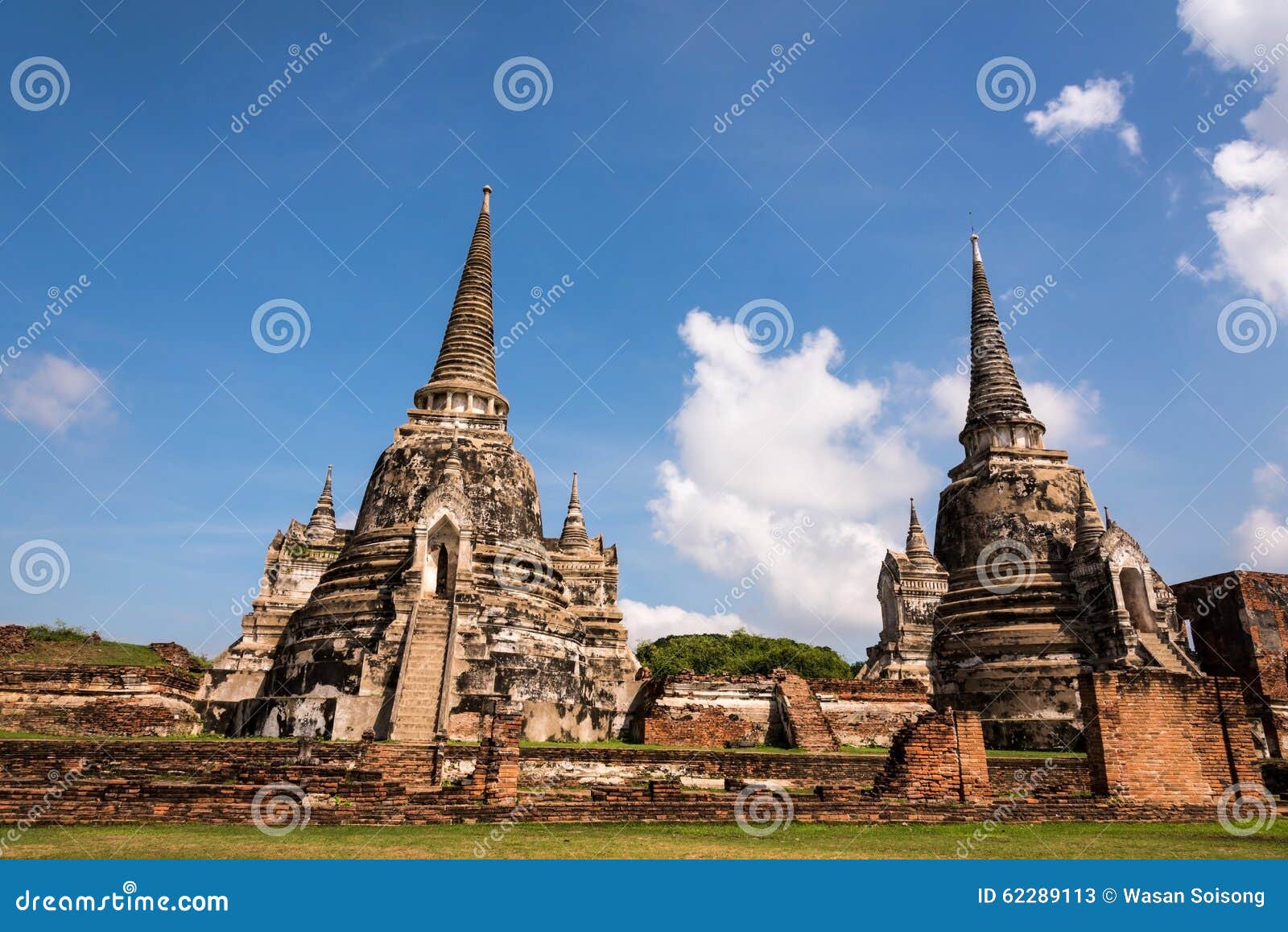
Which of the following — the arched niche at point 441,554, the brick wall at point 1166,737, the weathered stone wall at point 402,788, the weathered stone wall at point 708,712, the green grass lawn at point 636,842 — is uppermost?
the arched niche at point 441,554

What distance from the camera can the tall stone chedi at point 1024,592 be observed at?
23770mm

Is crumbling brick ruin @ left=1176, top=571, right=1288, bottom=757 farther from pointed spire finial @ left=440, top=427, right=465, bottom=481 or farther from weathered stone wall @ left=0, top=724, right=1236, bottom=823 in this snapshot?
pointed spire finial @ left=440, top=427, right=465, bottom=481

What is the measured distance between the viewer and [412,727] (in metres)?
18.8

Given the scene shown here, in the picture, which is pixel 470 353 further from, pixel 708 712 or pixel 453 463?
pixel 708 712

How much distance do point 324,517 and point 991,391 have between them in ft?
92.2

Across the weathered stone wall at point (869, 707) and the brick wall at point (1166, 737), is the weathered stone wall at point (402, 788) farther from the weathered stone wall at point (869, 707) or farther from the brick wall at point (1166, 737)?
the weathered stone wall at point (869, 707)

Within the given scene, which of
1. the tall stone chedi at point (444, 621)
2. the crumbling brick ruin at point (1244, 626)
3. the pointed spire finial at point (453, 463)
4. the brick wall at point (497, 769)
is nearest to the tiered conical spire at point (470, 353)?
the tall stone chedi at point (444, 621)

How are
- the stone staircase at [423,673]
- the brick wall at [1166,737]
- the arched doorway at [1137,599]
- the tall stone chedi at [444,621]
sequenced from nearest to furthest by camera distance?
the brick wall at [1166,737] < the stone staircase at [423,673] < the tall stone chedi at [444,621] < the arched doorway at [1137,599]

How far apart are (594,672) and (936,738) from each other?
13.9 m

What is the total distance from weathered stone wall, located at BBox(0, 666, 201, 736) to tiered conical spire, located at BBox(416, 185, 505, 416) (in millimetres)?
12560

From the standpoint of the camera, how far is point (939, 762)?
40.0ft

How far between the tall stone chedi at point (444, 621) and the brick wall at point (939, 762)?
9328 millimetres

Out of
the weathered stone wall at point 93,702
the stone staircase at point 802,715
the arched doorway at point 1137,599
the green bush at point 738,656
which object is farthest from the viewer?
the green bush at point 738,656

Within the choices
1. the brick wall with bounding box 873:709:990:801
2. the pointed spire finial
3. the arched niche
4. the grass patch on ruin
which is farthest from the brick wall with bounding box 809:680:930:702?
the grass patch on ruin
